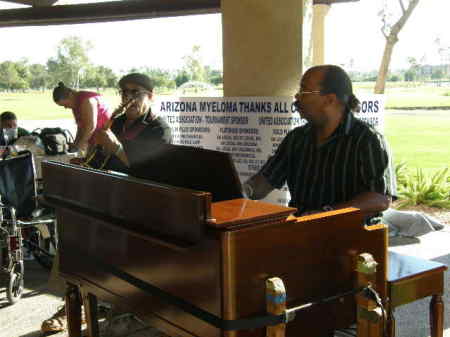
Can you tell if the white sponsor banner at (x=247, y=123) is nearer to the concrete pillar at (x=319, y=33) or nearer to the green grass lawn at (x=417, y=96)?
the concrete pillar at (x=319, y=33)

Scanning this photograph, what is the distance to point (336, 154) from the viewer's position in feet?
8.83

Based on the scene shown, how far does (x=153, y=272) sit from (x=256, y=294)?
0.43 meters

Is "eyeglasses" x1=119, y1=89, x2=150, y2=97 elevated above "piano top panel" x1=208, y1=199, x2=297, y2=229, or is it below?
above

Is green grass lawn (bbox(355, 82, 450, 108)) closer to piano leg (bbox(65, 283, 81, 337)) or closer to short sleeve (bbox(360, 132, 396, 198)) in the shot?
short sleeve (bbox(360, 132, 396, 198))

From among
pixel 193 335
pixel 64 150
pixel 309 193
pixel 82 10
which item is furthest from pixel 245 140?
pixel 193 335

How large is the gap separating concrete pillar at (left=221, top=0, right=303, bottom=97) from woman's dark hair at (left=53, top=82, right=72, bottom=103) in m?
1.71

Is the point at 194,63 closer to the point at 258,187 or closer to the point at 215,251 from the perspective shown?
the point at 258,187

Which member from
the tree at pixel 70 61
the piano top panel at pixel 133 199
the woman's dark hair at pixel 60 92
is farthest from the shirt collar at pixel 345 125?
the tree at pixel 70 61

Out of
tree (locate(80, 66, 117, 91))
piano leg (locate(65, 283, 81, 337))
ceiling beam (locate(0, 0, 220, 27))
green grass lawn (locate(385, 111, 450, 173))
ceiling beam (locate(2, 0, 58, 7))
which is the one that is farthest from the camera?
green grass lawn (locate(385, 111, 450, 173))

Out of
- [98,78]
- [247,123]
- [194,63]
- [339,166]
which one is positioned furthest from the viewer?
[194,63]

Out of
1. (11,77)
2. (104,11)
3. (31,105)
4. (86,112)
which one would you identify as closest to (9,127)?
(104,11)

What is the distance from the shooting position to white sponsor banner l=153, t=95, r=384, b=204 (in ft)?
17.6

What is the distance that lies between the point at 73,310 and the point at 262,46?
3.48 meters

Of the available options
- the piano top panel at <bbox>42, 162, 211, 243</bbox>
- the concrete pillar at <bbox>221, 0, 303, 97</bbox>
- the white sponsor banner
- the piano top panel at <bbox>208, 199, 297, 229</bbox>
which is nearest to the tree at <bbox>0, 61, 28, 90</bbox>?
the white sponsor banner
